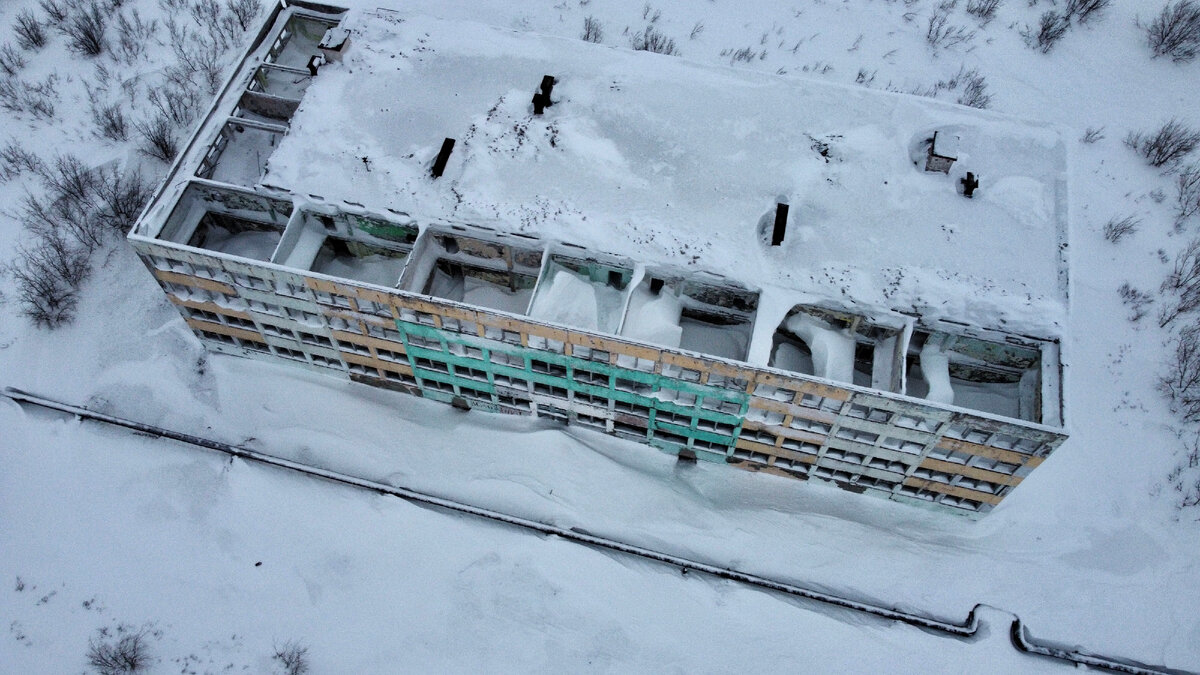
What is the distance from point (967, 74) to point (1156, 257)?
12.8 meters

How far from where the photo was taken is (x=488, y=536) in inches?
1244

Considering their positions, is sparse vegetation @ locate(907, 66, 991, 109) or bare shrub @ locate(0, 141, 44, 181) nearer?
bare shrub @ locate(0, 141, 44, 181)

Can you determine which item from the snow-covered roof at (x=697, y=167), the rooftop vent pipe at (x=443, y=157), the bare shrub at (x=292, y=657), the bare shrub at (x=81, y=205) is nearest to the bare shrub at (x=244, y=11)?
the bare shrub at (x=81, y=205)

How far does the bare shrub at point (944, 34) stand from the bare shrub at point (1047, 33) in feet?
10.0

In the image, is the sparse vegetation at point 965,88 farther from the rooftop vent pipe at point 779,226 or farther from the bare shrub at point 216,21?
the bare shrub at point 216,21

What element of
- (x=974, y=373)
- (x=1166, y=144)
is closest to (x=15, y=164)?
(x=974, y=373)

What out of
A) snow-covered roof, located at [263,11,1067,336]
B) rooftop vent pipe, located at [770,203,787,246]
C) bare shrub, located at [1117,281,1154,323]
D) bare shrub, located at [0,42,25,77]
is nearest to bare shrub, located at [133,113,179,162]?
bare shrub, located at [0,42,25,77]

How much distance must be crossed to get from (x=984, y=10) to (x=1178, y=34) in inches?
390

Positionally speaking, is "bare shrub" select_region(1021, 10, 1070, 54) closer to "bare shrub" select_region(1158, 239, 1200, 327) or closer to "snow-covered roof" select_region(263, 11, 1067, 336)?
"bare shrub" select_region(1158, 239, 1200, 327)

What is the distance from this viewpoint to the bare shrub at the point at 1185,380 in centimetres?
3412

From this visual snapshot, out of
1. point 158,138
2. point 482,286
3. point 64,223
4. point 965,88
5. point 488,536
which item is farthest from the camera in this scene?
point 965,88

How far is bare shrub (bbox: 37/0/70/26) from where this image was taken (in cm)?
4447

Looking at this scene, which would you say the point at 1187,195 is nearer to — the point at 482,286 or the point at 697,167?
the point at 697,167

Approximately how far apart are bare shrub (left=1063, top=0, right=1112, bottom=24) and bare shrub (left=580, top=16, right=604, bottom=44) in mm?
25633
